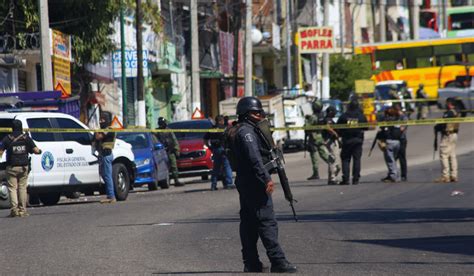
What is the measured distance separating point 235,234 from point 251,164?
14.2 feet

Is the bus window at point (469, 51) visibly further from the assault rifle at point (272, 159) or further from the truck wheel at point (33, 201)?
the assault rifle at point (272, 159)

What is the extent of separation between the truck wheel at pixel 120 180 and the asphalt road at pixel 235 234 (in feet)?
1.17

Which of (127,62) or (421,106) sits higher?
(127,62)

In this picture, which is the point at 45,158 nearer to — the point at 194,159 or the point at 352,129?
the point at 352,129

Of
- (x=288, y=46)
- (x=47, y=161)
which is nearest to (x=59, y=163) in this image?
(x=47, y=161)

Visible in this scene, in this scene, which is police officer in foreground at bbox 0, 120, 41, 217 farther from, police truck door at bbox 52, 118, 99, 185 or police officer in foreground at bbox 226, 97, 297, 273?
police officer in foreground at bbox 226, 97, 297, 273

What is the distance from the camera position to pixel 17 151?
21.0 meters

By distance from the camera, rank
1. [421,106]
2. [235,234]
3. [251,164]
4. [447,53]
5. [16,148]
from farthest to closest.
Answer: [447,53], [421,106], [16,148], [235,234], [251,164]

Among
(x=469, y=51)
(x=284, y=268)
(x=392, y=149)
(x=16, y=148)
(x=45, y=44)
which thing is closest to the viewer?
(x=284, y=268)

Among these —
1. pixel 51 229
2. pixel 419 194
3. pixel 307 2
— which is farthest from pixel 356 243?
pixel 307 2

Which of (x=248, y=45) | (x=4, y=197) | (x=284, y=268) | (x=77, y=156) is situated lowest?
(x=4, y=197)

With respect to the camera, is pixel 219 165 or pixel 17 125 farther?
pixel 219 165

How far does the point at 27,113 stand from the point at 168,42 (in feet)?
A: 94.8

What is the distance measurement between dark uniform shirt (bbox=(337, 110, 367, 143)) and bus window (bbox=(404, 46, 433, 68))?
42734mm
